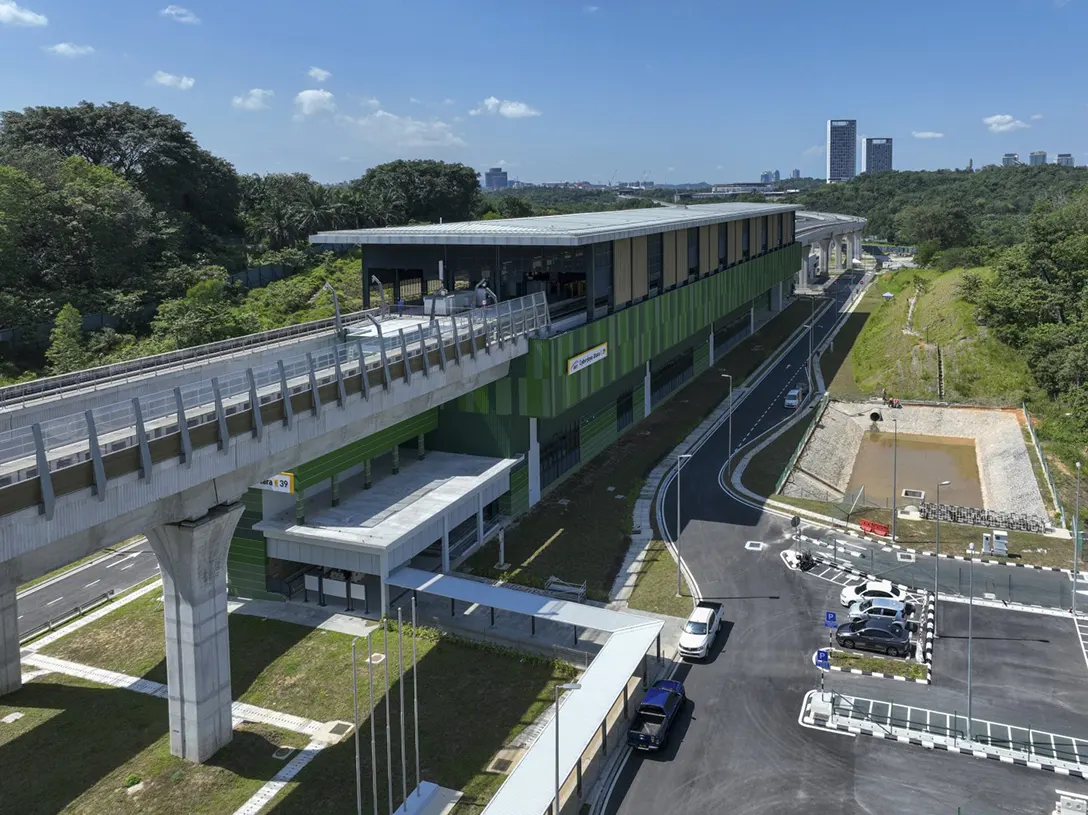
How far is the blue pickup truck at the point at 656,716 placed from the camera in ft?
92.7

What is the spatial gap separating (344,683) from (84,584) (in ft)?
63.1

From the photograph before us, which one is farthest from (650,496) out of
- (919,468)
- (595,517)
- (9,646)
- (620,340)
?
(9,646)

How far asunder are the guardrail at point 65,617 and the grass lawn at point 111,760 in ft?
18.3

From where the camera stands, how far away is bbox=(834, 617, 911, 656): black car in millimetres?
34656

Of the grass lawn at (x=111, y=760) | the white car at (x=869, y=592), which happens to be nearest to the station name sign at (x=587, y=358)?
the white car at (x=869, y=592)

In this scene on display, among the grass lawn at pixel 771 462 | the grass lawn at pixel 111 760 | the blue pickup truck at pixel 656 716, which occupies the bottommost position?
the grass lawn at pixel 111 760

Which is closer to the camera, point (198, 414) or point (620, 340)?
point (198, 414)

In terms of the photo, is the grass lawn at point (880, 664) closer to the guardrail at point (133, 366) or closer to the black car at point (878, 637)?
the black car at point (878, 637)

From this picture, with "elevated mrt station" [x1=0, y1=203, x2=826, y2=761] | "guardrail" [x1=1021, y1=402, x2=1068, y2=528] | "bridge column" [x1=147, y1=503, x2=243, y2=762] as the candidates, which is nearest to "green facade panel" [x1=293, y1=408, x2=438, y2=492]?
"elevated mrt station" [x1=0, y1=203, x2=826, y2=761]

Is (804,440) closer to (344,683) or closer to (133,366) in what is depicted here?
(344,683)

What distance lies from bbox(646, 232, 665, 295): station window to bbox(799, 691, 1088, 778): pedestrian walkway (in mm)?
37589

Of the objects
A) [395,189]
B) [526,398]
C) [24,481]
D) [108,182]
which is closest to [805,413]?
[526,398]

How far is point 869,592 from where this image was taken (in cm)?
3916

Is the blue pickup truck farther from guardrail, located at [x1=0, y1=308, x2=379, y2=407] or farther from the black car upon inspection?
guardrail, located at [x1=0, y1=308, x2=379, y2=407]
